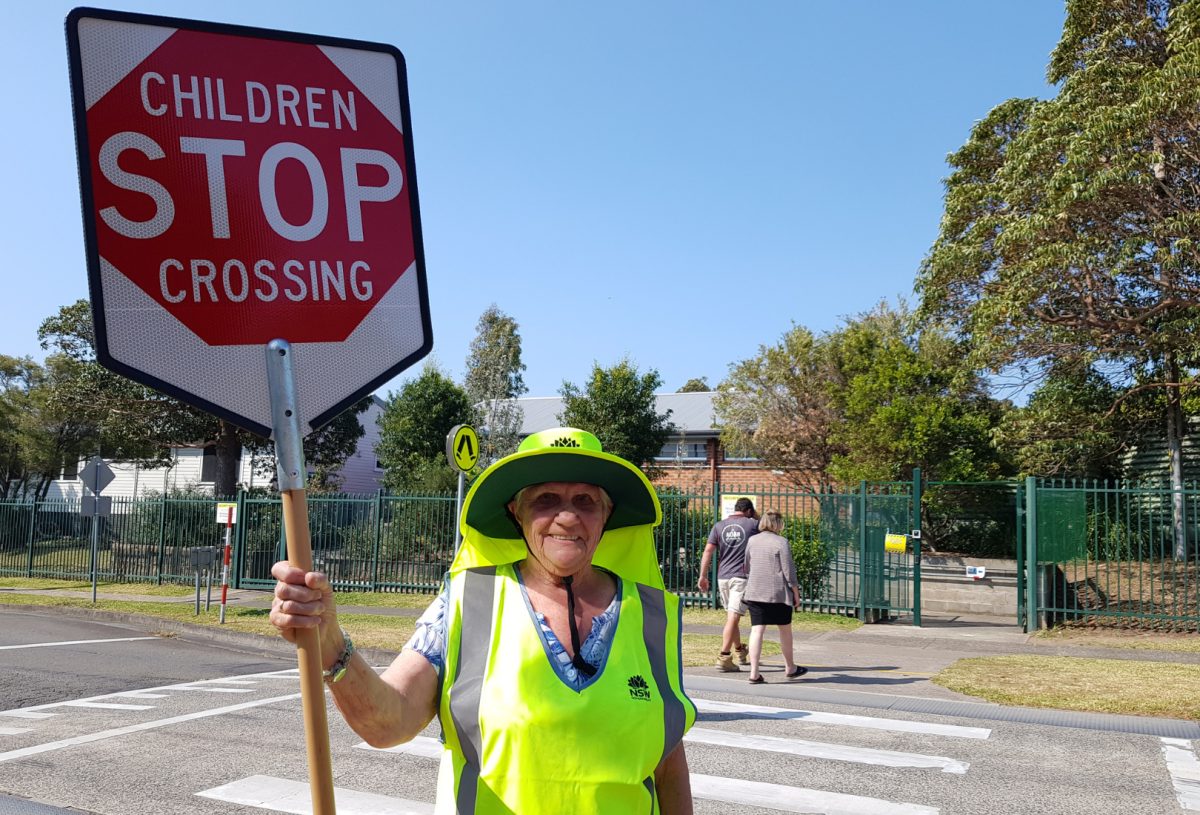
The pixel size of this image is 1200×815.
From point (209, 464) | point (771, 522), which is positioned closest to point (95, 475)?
point (771, 522)

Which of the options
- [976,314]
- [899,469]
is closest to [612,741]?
[976,314]

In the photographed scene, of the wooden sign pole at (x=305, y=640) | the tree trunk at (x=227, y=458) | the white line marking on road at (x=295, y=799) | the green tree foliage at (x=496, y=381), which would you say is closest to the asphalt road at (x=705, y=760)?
the white line marking on road at (x=295, y=799)

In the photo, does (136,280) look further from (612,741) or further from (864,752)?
(864,752)

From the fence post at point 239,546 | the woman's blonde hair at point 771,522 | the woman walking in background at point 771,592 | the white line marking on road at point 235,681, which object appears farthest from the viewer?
the fence post at point 239,546

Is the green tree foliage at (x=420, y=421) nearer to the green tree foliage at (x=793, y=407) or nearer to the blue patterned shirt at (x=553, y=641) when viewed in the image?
the green tree foliage at (x=793, y=407)

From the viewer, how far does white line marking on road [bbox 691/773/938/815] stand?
212 inches

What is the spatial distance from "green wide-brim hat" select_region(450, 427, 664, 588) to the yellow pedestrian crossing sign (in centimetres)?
933

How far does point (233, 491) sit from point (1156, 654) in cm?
2514

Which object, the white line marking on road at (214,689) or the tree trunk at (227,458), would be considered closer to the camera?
the white line marking on road at (214,689)

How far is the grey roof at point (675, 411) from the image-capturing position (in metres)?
42.3

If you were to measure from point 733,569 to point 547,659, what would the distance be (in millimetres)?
8915

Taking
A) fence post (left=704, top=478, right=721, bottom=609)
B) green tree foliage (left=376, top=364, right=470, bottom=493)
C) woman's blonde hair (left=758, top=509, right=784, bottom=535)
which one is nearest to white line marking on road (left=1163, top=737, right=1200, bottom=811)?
woman's blonde hair (left=758, top=509, right=784, bottom=535)

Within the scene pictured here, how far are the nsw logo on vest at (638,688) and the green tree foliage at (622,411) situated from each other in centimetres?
2747

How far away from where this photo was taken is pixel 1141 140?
16.1 metres
